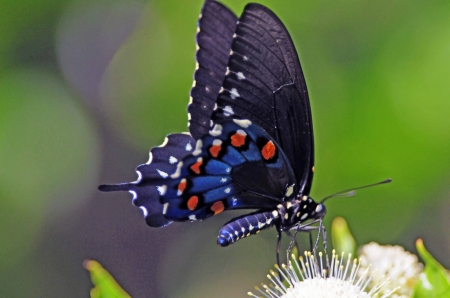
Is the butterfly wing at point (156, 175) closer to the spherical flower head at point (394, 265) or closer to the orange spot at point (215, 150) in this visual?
the orange spot at point (215, 150)

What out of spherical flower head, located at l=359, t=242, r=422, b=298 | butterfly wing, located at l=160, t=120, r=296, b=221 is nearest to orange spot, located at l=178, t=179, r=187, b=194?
butterfly wing, located at l=160, t=120, r=296, b=221

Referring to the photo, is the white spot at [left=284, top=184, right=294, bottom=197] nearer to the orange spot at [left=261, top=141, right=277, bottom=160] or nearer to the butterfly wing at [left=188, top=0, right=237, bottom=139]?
the orange spot at [left=261, top=141, right=277, bottom=160]

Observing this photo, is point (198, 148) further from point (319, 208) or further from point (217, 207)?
point (319, 208)

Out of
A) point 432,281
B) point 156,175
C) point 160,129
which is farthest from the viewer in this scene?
point 160,129

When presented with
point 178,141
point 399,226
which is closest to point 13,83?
point 178,141

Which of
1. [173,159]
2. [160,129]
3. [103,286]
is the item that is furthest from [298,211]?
[160,129]

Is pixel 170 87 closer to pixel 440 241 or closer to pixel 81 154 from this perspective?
pixel 81 154
